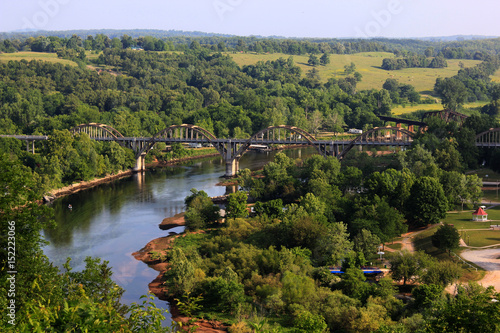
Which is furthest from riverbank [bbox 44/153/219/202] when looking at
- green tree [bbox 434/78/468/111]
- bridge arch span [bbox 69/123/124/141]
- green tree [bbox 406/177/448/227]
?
green tree [bbox 434/78/468/111]

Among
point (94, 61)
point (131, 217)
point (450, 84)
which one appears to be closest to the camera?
point (131, 217)

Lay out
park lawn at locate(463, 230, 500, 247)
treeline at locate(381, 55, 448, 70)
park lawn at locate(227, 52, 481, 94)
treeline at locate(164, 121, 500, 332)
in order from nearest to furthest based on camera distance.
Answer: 1. treeline at locate(164, 121, 500, 332)
2. park lawn at locate(463, 230, 500, 247)
3. park lawn at locate(227, 52, 481, 94)
4. treeline at locate(381, 55, 448, 70)

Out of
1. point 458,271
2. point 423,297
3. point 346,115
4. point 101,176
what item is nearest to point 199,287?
point 423,297

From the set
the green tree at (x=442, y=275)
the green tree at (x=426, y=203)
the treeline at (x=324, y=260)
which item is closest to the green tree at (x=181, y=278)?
the treeline at (x=324, y=260)

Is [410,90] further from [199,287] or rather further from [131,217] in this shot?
[199,287]

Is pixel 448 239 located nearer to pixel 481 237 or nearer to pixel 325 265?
pixel 481 237

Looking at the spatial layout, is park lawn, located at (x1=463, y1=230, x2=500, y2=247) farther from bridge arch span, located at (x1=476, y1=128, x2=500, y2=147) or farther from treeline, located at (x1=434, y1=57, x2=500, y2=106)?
treeline, located at (x1=434, y1=57, x2=500, y2=106)

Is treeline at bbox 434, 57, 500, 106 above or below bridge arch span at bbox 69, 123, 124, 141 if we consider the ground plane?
above

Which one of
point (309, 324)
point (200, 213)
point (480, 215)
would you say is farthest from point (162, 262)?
point (480, 215)
